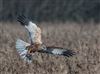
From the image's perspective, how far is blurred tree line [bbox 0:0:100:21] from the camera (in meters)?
23.4

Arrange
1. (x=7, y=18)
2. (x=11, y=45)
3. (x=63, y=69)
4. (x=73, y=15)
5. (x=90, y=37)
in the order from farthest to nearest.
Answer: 1. (x=73, y=15)
2. (x=7, y=18)
3. (x=90, y=37)
4. (x=11, y=45)
5. (x=63, y=69)

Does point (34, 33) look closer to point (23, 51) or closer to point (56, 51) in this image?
point (23, 51)

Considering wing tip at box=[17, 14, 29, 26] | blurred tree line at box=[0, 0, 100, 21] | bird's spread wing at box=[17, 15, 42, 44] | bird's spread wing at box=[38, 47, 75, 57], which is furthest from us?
blurred tree line at box=[0, 0, 100, 21]

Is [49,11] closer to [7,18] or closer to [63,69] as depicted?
[7,18]

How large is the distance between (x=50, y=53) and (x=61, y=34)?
3661 millimetres

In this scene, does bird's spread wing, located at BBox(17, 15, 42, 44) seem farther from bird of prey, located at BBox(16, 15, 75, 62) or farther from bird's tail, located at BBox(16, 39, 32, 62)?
bird's tail, located at BBox(16, 39, 32, 62)

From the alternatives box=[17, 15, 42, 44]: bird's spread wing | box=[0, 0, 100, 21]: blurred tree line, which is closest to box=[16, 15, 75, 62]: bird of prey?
box=[17, 15, 42, 44]: bird's spread wing

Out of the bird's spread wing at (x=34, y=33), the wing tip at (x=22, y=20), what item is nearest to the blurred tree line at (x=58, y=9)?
the wing tip at (x=22, y=20)

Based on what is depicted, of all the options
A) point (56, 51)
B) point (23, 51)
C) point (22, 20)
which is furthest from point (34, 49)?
point (22, 20)

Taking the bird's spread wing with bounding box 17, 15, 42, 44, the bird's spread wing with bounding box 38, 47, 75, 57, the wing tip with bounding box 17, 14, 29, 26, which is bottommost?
the bird's spread wing with bounding box 38, 47, 75, 57

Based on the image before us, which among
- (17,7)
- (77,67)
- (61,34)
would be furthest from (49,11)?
(77,67)

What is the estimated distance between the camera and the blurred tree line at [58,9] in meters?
23.4

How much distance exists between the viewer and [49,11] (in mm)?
24578

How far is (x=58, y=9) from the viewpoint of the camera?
2433cm
